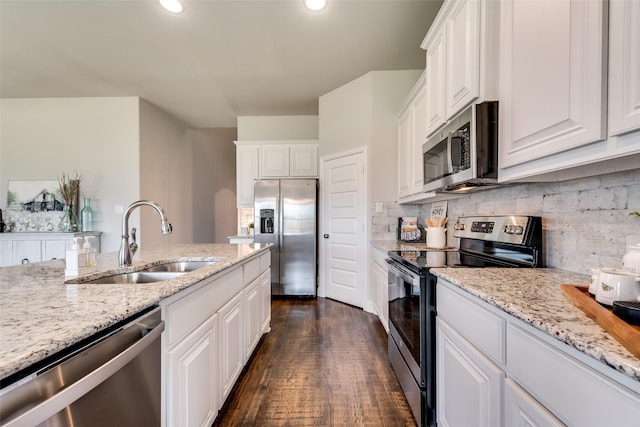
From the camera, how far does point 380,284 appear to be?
2.70m

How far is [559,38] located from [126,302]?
5.40ft

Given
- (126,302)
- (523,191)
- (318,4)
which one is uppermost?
(318,4)

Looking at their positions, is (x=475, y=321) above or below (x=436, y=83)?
below

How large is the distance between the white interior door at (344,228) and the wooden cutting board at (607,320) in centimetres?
252

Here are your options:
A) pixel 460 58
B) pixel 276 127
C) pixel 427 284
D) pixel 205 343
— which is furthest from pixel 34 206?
pixel 460 58

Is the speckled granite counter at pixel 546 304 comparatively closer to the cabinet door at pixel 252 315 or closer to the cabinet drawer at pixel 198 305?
the cabinet drawer at pixel 198 305

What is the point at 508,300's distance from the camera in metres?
0.84

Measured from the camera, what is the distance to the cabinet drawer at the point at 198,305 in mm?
1043

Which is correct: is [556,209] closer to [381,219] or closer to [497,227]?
[497,227]

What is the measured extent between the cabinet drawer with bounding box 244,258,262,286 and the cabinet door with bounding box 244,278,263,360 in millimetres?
46

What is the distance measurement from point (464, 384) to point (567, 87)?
3.68ft

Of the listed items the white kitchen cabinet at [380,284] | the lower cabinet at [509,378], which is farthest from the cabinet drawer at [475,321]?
the white kitchen cabinet at [380,284]

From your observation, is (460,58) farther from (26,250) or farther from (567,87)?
(26,250)

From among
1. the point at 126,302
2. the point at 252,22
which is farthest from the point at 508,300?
the point at 252,22
